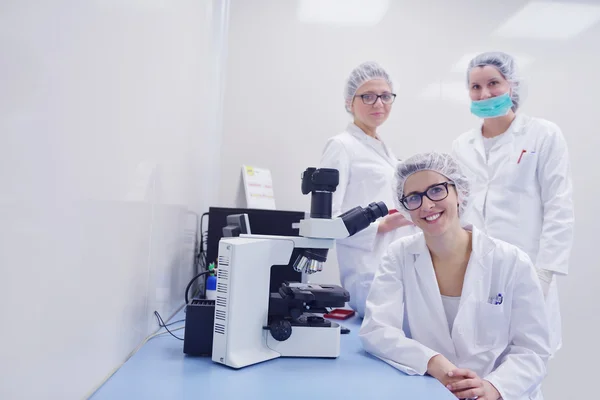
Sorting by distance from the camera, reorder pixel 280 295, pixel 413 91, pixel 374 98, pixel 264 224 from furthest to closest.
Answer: pixel 413 91 < pixel 374 98 < pixel 264 224 < pixel 280 295

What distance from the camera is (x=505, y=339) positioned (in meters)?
1.35

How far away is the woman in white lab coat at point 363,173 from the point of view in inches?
73.5

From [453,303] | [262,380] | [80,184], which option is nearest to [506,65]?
[453,303]

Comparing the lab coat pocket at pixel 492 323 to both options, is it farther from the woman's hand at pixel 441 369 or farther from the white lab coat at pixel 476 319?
the woman's hand at pixel 441 369

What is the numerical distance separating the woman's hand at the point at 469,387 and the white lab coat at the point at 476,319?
3 cm

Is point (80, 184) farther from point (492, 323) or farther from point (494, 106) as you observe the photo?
point (494, 106)

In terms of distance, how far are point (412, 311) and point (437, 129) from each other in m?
1.74

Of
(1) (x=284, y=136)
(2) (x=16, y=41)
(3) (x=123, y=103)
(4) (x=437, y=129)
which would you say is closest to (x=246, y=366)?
(3) (x=123, y=103)

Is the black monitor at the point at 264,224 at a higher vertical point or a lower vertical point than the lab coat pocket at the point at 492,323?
higher

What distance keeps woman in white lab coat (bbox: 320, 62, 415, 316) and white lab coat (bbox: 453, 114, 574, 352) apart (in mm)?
387

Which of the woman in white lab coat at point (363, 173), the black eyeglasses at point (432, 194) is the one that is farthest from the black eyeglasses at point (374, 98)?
the black eyeglasses at point (432, 194)

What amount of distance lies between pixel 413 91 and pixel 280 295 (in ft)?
6.82

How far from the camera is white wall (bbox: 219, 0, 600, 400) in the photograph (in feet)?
8.97

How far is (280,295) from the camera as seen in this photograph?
123cm
